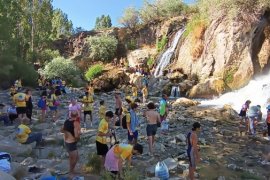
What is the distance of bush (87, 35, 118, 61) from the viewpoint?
143 feet

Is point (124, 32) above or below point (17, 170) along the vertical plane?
above

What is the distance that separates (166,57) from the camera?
121 feet

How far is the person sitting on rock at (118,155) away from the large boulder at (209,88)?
20.5 meters

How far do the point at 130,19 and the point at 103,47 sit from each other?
6431 millimetres

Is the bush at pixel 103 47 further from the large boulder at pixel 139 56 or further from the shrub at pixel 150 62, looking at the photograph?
the shrub at pixel 150 62

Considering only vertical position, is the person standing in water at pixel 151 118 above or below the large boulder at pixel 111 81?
below

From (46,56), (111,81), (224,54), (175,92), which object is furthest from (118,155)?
(46,56)

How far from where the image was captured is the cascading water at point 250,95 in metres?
24.7

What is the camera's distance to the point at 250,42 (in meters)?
28.6

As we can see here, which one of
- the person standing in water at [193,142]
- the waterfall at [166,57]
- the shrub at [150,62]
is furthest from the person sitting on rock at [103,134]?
the shrub at [150,62]

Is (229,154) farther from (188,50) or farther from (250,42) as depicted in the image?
(188,50)

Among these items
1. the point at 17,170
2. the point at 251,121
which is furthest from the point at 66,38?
the point at 17,170

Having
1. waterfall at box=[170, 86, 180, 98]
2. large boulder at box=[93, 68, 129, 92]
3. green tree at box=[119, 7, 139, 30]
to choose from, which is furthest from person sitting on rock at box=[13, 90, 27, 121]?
green tree at box=[119, 7, 139, 30]

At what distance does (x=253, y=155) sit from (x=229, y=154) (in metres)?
0.82
